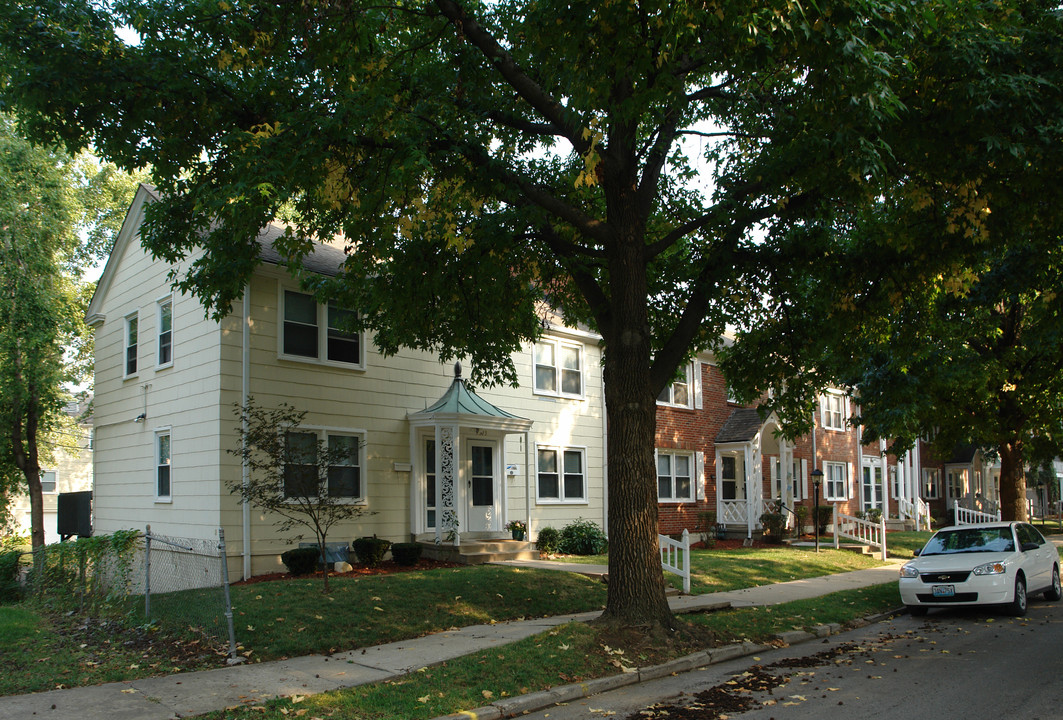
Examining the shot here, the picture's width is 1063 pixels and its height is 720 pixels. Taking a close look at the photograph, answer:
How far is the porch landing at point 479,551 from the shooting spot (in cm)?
1719

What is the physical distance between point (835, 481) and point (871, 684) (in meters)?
27.0

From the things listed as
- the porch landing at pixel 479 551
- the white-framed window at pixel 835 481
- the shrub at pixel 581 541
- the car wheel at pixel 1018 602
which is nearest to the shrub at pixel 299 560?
the porch landing at pixel 479 551

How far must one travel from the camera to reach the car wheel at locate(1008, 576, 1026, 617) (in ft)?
42.8

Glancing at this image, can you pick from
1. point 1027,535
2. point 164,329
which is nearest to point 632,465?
point 1027,535

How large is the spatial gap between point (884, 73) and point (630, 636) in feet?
22.4

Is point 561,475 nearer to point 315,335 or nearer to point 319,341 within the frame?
point 319,341

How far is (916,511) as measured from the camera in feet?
118

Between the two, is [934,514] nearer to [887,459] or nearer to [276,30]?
[887,459]

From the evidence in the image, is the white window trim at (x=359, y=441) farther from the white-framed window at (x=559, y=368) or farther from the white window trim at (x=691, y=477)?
the white window trim at (x=691, y=477)

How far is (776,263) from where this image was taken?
1214cm

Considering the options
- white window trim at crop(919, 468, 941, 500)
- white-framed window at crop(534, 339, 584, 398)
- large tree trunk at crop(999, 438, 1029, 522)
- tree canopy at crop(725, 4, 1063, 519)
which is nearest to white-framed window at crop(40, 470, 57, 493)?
white-framed window at crop(534, 339, 584, 398)

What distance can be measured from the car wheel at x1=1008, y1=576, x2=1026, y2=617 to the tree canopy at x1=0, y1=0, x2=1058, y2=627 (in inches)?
254

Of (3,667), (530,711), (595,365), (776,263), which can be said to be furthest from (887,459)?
(3,667)

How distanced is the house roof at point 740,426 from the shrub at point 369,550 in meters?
14.0
